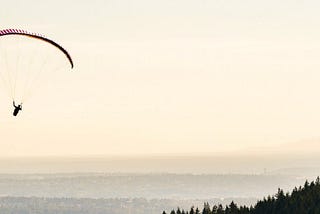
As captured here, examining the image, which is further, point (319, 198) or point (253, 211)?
point (253, 211)

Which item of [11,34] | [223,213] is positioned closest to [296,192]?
[223,213]

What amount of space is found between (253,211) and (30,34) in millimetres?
56679

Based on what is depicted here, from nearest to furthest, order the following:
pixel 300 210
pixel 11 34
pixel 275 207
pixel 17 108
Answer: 1. pixel 11 34
2. pixel 17 108
3. pixel 300 210
4. pixel 275 207

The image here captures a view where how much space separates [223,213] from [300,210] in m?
14.0

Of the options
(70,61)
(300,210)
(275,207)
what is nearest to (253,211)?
(275,207)

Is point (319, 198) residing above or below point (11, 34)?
below

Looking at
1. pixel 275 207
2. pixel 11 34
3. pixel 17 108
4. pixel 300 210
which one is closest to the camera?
pixel 11 34

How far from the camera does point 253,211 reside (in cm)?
11262

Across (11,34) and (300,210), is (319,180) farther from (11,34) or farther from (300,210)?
(11,34)

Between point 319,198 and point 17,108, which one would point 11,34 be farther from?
point 319,198

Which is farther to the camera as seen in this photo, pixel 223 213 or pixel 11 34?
pixel 223 213

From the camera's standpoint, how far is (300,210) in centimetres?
10194

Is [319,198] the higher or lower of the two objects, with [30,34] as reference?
lower

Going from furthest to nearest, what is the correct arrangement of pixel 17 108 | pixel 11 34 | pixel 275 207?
1. pixel 275 207
2. pixel 17 108
3. pixel 11 34
